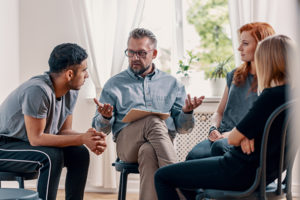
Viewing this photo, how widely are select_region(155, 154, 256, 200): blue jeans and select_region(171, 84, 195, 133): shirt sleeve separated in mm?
874

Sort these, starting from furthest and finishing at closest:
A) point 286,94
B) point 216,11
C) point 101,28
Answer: point 216,11 → point 101,28 → point 286,94

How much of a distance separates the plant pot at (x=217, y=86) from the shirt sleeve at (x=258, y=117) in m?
2.13

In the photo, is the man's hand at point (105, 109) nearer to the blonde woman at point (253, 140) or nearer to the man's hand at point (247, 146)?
the blonde woman at point (253, 140)

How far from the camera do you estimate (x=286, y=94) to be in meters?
1.67

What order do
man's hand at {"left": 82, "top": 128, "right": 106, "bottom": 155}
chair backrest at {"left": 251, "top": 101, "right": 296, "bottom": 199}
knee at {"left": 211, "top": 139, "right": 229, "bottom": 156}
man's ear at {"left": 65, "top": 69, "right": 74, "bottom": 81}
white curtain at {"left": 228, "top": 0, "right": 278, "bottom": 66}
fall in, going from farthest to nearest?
white curtain at {"left": 228, "top": 0, "right": 278, "bottom": 66}
man's ear at {"left": 65, "top": 69, "right": 74, "bottom": 81}
man's hand at {"left": 82, "top": 128, "right": 106, "bottom": 155}
knee at {"left": 211, "top": 139, "right": 229, "bottom": 156}
chair backrest at {"left": 251, "top": 101, "right": 296, "bottom": 199}

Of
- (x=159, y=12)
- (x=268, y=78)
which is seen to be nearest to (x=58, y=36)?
(x=159, y=12)

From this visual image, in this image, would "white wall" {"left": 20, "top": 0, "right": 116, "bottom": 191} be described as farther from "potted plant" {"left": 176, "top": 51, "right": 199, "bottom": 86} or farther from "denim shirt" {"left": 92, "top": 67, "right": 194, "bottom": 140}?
"denim shirt" {"left": 92, "top": 67, "right": 194, "bottom": 140}

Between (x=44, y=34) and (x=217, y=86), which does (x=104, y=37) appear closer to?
(x=44, y=34)

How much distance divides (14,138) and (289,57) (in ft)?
5.06

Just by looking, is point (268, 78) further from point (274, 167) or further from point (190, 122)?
point (190, 122)

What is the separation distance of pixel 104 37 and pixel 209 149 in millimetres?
1830

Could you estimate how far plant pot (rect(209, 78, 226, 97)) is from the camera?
3.79 metres

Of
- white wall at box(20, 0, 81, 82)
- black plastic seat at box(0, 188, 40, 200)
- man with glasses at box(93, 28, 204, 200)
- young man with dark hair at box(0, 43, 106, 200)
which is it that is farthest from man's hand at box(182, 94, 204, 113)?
white wall at box(20, 0, 81, 82)

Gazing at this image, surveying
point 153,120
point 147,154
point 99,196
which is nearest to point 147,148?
point 147,154
